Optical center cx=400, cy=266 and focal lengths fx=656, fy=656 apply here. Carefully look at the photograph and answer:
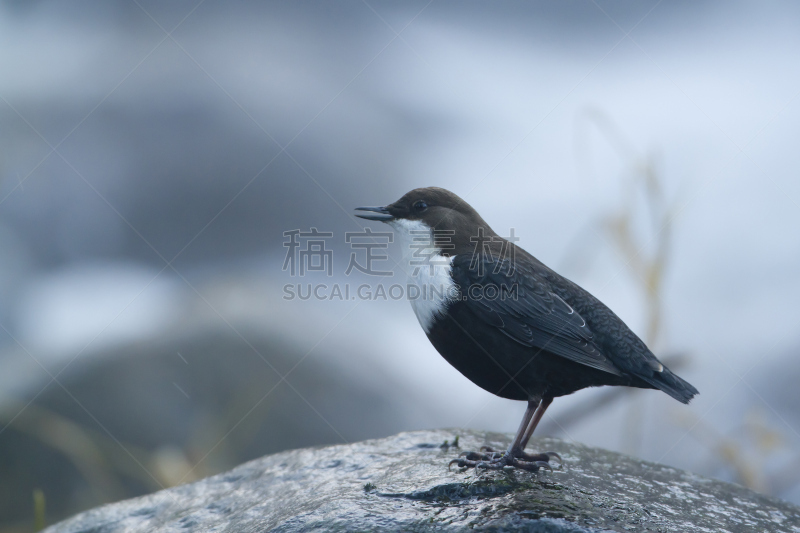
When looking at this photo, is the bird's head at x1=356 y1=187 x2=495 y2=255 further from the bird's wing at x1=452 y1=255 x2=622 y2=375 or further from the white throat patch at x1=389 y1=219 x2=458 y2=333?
the bird's wing at x1=452 y1=255 x2=622 y2=375

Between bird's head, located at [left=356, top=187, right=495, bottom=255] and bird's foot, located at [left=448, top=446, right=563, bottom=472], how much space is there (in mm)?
997

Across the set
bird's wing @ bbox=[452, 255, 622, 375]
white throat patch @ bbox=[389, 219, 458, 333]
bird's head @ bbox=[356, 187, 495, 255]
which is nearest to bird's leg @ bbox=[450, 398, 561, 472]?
bird's wing @ bbox=[452, 255, 622, 375]

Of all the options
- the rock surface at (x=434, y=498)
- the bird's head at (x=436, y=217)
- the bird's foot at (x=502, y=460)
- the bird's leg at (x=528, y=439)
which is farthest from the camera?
the bird's head at (x=436, y=217)

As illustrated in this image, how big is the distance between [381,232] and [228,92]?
5366mm

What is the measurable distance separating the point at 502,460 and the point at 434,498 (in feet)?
1.56

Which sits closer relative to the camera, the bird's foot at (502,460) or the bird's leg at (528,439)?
the bird's foot at (502,460)

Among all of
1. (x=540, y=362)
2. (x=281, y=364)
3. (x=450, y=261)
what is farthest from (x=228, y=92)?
(x=540, y=362)

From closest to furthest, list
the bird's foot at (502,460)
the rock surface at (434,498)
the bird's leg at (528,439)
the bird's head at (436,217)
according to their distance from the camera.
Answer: the rock surface at (434,498), the bird's foot at (502,460), the bird's leg at (528,439), the bird's head at (436,217)

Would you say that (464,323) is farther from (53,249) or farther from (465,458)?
(53,249)

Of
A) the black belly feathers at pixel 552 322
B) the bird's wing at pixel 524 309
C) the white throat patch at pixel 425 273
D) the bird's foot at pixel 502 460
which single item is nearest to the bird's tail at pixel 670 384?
the black belly feathers at pixel 552 322

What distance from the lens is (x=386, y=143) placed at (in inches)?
351

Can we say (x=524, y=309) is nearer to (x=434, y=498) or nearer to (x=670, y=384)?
(x=670, y=384)

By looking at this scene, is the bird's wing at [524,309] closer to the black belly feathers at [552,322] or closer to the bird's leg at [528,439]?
the black belly feathers at [552,322]

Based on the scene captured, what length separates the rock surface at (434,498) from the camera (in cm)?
245
